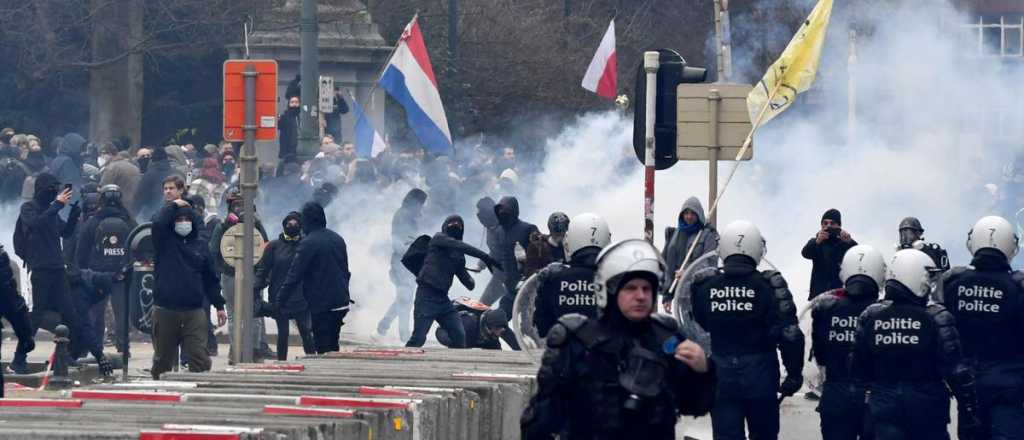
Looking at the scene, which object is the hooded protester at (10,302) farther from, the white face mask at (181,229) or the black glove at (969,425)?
the black glove at (969,425)

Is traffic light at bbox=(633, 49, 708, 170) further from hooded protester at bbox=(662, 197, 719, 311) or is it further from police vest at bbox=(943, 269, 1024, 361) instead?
police vest at bbox=(943, 269, 1024, 361)

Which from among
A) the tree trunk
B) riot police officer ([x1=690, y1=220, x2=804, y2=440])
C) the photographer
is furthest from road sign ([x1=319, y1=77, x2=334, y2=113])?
riot police officer ([x1=690, y1=220, x2=804, y2=440])

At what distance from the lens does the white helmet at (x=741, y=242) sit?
11406mm

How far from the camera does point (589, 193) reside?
31766 mm

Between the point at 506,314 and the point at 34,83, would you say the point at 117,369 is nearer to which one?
the point at 506,314

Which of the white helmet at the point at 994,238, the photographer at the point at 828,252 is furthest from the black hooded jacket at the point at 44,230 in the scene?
the white helmet at the point at 994,238

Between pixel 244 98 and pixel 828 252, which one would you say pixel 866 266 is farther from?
pixel 828 252

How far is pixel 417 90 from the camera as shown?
23.0 meters

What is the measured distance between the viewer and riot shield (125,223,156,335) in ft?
56.2

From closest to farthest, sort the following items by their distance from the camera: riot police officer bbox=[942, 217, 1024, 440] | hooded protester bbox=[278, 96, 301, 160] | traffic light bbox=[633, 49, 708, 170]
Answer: riot police officer bbox=[942, 217, 1024, 440] → traffic light bbox=[633, 49, 708, 170] → hooded protester bbox=[278, 96, 301, 160]

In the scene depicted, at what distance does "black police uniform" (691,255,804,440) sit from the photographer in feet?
16.1

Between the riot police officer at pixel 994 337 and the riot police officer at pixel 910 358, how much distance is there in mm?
613

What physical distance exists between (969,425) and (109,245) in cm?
886

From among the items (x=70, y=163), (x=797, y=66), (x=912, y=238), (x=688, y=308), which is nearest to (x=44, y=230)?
(x=797, y=66)
